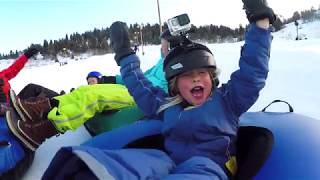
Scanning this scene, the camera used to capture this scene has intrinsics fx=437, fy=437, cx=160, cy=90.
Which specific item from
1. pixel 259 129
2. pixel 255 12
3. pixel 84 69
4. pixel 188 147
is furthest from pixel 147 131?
pixel 84 69

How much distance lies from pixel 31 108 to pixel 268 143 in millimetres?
1952

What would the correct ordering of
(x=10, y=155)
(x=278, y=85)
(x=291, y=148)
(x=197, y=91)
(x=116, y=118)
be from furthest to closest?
1. (x=278, y=85)
2. (x=116, y=118)
3. (x=10, y=155)
4. (x=197, y=91)
5. (x=291, y=148)

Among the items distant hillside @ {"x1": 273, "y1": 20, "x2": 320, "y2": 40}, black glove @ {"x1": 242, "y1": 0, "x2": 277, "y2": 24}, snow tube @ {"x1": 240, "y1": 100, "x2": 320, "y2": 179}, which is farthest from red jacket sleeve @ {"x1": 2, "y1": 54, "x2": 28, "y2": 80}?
distant hillside @ {"x1": 273, "y1": 20, "x2": 320, "y2": 40}

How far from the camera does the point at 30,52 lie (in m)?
4.02

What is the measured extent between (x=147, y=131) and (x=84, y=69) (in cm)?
871

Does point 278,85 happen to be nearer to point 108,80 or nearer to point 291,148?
point 108,80

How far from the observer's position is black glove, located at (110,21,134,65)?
2.51m

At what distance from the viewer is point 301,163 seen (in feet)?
5.99

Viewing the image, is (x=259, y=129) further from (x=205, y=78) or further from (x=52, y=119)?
(x=52, y=119)

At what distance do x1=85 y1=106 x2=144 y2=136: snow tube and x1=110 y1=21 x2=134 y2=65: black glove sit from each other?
2.88ft

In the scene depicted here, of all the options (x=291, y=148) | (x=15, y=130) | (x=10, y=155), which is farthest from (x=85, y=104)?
(x=291, y=148)

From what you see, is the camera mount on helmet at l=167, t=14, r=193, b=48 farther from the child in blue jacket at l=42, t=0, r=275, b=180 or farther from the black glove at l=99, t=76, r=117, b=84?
the black glove at l=99, t=76, r=117, b=84

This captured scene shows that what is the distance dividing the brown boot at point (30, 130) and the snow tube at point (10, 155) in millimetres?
38

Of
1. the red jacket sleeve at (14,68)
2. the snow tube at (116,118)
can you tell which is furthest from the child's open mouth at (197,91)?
the red jacket sleeve at (14,68)
